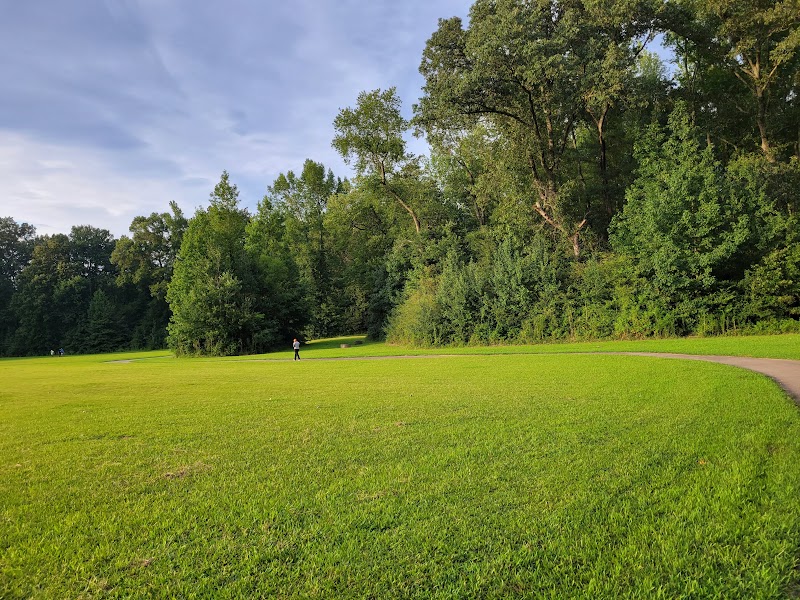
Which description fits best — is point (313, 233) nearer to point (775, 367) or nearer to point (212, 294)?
point (212, 294)

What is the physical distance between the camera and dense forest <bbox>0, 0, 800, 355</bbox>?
Result: 2322cm

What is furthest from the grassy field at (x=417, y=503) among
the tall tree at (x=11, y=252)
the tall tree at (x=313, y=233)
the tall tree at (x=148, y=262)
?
the tall tree at (x=11, y=252)

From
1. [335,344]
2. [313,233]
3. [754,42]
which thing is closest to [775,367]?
[754,42]

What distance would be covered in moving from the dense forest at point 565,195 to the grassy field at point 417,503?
18.3 metres

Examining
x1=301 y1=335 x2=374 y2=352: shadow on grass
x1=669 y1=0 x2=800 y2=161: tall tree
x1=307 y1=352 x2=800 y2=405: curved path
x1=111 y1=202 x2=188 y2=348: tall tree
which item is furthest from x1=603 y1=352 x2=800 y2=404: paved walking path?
x1=111 y1=202 x2=188 y2=348: tall tree

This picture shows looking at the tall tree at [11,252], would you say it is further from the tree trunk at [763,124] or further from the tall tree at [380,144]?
the tree trunk at [763,124]

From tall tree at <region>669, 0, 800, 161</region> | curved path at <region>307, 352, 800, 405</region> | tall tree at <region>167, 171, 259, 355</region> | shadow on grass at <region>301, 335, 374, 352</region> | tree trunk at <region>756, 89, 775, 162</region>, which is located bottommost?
shadow on grass at <region>301, 335, 374, 352</region>

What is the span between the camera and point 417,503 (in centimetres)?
399

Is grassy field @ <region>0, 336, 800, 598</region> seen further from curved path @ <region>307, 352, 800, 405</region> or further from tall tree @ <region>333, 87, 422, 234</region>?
tall tree @ <region>333, 87, 422, 234</region>

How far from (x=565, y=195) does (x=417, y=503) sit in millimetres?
29221

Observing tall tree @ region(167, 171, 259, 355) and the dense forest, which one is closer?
the dense forest

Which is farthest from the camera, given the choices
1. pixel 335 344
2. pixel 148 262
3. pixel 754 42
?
pixel 148 262

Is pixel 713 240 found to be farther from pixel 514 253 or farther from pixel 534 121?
pixel 534 121

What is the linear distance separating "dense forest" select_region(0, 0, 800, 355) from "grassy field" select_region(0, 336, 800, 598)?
18.3m
